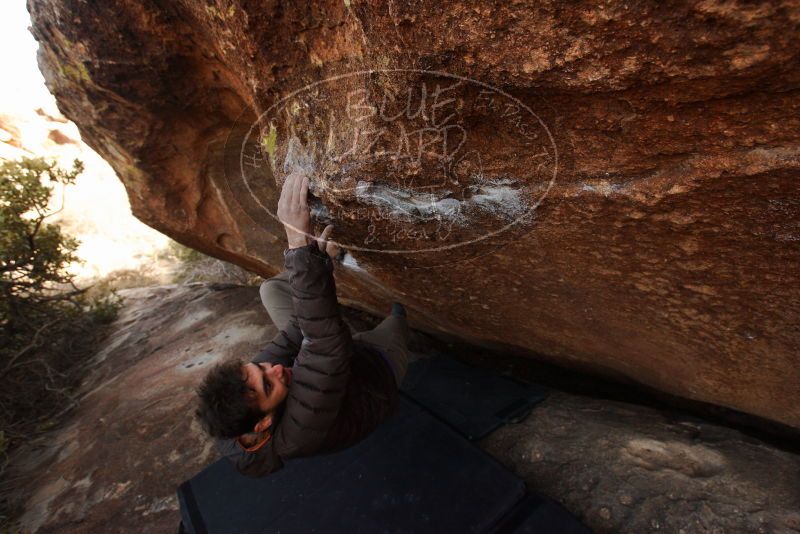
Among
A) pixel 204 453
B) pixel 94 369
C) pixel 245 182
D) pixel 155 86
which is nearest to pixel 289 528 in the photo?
pixel 204 453

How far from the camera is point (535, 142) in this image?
1.49 meters

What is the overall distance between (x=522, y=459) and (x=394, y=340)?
3.44 feet

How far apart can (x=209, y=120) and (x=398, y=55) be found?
236 cm

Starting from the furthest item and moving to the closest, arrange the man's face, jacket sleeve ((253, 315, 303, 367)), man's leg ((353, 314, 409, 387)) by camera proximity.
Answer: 1. man's leg ((353, 314, 409, 387))
2. jacket sleeve ((253, 315, 303, 367))
3. the man's face

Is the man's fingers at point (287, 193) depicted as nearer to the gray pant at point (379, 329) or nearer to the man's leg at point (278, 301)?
the gray pant at point (379, 329)

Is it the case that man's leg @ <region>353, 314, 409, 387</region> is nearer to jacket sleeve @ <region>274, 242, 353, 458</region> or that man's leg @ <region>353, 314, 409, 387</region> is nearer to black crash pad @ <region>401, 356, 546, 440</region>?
black crash pad @ <region>401, 356, 546, 440</region>

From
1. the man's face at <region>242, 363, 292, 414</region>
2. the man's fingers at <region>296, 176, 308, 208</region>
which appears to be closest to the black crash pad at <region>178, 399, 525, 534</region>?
the man's face at <region>242, 363, 292, 414</region>

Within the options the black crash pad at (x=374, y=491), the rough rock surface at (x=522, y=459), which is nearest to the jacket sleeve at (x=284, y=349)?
the black crash pad at (x=374, y=491)

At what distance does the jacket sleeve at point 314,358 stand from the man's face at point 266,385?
0.19 feet

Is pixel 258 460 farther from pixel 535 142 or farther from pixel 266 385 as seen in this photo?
pixel 535 142

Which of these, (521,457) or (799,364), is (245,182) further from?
(799,364)

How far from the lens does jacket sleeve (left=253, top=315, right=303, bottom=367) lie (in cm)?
241

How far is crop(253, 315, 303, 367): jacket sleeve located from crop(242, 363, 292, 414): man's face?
15.2 inches

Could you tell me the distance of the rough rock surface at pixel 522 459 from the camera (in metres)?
2.01
